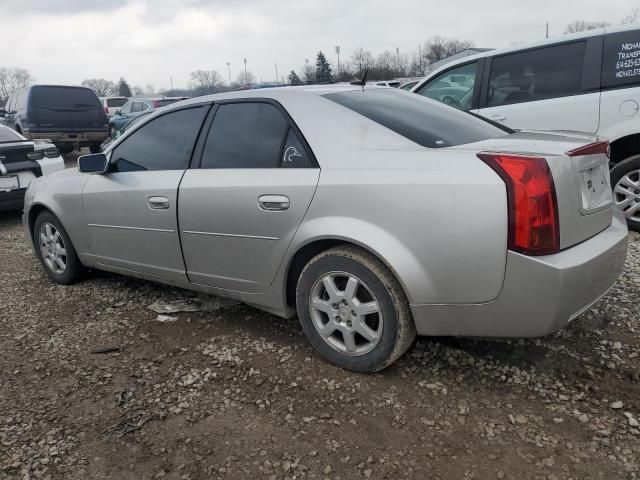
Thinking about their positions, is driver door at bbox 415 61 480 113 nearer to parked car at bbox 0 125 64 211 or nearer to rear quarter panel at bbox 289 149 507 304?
rear quarter panel at bbox 289 149 507 304

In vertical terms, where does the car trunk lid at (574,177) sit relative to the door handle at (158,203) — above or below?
above

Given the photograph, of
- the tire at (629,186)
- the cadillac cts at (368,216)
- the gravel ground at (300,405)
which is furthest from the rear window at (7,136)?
the tire at (629,186)

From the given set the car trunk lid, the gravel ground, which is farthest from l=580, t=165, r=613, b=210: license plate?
the gravel ground

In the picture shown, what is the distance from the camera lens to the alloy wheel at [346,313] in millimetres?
2611

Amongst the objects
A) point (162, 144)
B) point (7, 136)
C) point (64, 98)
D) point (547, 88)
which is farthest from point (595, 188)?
point (64, 98)

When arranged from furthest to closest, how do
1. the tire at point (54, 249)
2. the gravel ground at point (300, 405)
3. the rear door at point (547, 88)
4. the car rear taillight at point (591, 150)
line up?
the rear door at point (547, 88), the tire at point (54, 249), the car rear taillight at point (591, 150), the gravel ground at point (300, 405)

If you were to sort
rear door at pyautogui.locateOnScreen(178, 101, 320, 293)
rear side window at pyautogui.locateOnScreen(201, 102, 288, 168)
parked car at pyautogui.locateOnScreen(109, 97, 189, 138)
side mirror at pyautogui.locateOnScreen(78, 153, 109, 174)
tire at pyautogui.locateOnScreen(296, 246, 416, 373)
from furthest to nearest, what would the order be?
parked car at pyautogui.locateOnScreen(109, 97, 189, 138)
side mirror at pyautogui.locateOnScreen(78, 153, 109, 174)
rear side window at pyautogui.locateOnScreen(201, 102, 288, 168)
rear door at pyautogui.locateOnScreen(178, 101, 320, 293)
tire at pyautogui.locateOnScreen(296, 246, 416, 373)

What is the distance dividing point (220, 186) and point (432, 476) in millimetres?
1900

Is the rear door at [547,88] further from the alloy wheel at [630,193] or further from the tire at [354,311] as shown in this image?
the tire at [354,311]

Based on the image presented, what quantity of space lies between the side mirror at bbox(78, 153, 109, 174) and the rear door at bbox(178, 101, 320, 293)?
2.97ft

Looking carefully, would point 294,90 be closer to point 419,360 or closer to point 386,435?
point 419,360

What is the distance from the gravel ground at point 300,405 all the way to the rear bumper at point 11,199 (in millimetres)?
3922

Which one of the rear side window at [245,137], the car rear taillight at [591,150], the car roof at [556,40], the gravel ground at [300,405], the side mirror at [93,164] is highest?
the car roof at [556,40]

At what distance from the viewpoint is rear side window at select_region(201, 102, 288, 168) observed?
9.65ft
